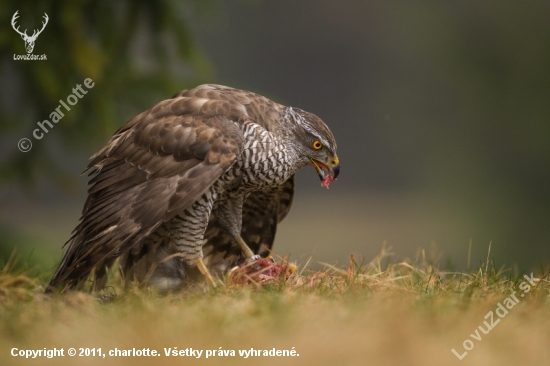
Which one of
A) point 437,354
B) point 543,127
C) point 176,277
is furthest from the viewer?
point 543,127

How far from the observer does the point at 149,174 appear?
335 centimetres

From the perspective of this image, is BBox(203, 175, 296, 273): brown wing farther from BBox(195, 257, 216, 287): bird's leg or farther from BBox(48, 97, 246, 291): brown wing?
BBox(48, 97, 246, 291): brown wing

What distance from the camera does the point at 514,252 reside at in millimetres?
10414

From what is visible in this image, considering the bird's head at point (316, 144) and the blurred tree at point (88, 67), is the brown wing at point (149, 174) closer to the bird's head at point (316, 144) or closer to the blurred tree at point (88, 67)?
the bird's head at point (316, 144)

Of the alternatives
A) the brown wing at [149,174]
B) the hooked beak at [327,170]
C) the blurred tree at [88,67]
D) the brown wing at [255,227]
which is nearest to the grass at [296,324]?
the brown wing at [149,174]

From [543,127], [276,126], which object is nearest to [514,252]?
[543,127]

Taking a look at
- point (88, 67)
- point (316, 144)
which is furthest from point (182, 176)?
point (88, 67)

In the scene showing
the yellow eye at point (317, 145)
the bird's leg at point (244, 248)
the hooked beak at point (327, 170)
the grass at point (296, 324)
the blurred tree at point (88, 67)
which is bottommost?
the bird's leg at point (244, 248)

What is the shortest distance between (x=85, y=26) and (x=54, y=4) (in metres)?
0.31

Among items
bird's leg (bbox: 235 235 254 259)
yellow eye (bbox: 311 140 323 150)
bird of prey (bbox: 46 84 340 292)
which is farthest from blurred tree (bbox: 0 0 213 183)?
yellow eye (bbox: 311 140 323 150)

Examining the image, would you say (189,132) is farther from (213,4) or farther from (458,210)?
(458,210)

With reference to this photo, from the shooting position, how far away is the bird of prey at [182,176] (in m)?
3.20

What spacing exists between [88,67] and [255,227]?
1.71 metres

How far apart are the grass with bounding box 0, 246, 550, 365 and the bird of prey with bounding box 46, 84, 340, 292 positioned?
0.34m
